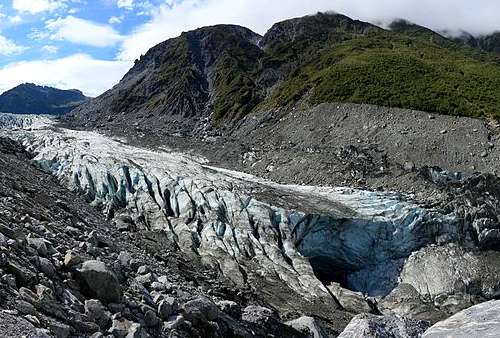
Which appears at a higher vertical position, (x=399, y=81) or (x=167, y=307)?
(x=399, y=81)

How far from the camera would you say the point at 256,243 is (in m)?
28.9

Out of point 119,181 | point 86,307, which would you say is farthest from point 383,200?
point 86,307

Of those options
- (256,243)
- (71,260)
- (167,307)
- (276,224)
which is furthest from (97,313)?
(276,224)

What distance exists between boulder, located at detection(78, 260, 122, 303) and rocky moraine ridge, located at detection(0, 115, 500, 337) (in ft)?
0.63

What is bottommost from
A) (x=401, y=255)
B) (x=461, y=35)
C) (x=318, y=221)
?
(x=401, y=255)

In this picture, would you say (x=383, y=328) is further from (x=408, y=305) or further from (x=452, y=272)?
(x=452, y=272)

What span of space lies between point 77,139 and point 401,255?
2899 centimetres

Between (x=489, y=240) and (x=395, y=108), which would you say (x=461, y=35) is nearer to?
(x=395, y=108)

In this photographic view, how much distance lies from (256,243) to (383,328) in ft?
53.2

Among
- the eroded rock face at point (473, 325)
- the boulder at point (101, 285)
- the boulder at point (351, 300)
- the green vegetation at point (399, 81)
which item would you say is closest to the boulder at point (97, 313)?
the boulder at point (101, 285)

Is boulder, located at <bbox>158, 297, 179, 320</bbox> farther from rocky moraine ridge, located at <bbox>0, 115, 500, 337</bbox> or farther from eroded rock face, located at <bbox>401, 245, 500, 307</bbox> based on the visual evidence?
eroded rock face, located at <bbox>401, 245, 500, 307</bbox>

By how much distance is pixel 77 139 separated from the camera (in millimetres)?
46938

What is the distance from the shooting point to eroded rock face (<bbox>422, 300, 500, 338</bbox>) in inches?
422

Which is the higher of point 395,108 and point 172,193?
point 395,108
